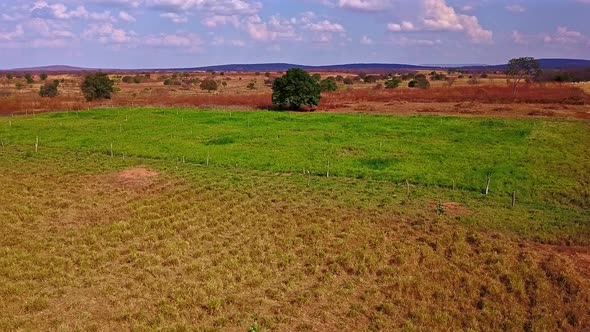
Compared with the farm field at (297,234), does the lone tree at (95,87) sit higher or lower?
higher

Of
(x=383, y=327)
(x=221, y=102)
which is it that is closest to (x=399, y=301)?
(x=383, y=327)

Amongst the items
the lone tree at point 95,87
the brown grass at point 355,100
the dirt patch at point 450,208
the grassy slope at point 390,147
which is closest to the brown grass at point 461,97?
the brown grass at point 355,100

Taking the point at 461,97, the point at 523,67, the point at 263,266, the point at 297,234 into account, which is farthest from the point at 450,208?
the point at 523,67

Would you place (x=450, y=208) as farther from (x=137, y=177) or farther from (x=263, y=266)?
(x=137, y=177)

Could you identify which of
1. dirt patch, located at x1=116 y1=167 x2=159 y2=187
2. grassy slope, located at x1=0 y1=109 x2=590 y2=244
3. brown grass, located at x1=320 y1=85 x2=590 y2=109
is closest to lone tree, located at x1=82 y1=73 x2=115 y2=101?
grassy slope, located at x1=0 y1=109 x2=590 y2=244

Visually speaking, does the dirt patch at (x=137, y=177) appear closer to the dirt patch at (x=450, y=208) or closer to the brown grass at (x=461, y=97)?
the dirt patch at (x=450, y=208)

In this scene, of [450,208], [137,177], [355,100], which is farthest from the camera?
[355,100]
